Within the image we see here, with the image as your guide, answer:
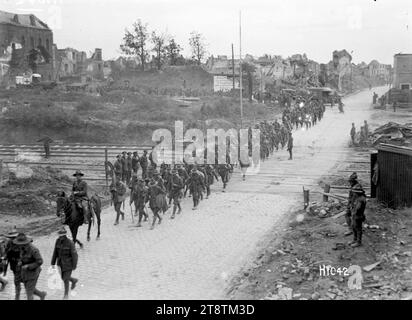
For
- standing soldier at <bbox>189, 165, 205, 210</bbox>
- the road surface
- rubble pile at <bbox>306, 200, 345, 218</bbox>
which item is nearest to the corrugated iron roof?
rubble pile at <bbox>306, 200, 345, 218</bbox>

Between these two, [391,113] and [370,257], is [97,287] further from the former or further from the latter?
[391,113]

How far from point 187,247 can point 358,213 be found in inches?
173

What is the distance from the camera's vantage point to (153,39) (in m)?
78.9

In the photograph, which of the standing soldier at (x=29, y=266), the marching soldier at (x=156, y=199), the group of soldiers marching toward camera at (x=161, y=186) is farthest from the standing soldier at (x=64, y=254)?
the marching soldier at (x=156, y=199)

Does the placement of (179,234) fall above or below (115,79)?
below

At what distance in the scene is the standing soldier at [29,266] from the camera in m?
9.18

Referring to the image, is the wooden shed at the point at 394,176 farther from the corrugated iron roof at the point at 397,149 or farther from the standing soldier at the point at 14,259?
the standing soldier at the point at 14,259

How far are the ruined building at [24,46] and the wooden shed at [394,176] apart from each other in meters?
50.1

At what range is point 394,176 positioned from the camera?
45.2ft

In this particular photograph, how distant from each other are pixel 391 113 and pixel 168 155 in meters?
25.5

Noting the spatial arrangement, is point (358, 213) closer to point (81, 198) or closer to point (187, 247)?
point (187, 247)

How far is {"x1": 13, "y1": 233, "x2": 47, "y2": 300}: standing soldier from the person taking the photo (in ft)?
30.1

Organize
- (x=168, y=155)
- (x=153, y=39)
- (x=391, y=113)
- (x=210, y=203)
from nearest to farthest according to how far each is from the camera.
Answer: (x=210, y=203) < (x=168, y=155) < (x=391, y=113) < (x=153, y=39)

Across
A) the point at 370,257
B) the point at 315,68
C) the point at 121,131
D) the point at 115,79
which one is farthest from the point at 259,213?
the point at 315,68
